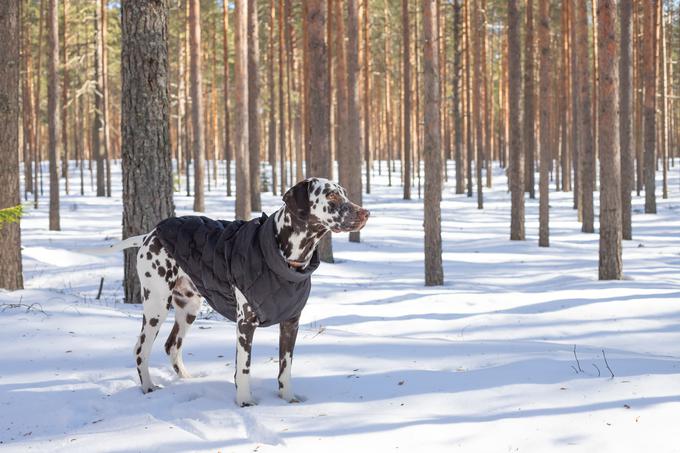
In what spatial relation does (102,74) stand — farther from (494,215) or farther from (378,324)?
(378,324)

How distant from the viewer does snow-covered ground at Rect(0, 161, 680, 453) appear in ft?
13.8

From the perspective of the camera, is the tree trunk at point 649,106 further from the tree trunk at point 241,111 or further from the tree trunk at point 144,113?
the tree trunk at point 144,113

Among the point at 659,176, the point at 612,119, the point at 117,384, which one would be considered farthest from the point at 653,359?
the point at 659,176

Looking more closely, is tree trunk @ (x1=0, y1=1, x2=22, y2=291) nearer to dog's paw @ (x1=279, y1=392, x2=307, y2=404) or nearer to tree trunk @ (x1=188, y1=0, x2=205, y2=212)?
dog's paw @ (x1=279, y1=392, x2=307, y2=404)

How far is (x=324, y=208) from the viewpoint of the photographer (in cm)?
453

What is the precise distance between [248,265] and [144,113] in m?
4.32

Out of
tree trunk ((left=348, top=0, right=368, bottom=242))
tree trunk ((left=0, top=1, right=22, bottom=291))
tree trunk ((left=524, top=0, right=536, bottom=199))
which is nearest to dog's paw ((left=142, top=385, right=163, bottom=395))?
tree trunk ((left=0, top=1, right=22, bottom=291))

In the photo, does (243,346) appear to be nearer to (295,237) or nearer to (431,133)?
(295,237)

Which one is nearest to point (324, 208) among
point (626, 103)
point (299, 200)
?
point (299, 200)

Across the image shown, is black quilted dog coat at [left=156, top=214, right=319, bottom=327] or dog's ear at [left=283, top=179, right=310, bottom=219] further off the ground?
dog's ear at [left=283, top=179, right=310, bottom=219]

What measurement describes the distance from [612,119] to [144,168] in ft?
28.8

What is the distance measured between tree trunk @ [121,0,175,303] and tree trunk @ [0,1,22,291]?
2650 millimetres

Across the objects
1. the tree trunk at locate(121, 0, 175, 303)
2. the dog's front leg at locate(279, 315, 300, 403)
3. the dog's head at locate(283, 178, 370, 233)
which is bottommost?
the dog's front leg at locate(279, 315, 300, 403)

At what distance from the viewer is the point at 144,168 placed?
27.2ft
